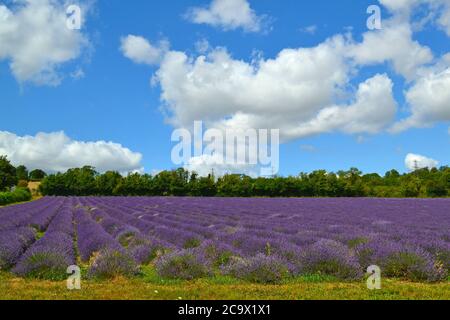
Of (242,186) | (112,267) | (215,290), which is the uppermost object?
(242,186)

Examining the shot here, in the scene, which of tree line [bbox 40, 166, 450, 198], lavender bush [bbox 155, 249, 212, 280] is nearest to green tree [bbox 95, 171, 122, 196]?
tree line [bbox 40, 166, 450, 198]

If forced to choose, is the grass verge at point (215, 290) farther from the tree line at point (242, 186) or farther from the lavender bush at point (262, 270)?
the tree line at point (242, 186)

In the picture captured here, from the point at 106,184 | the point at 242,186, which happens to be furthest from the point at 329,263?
the point at 106,184

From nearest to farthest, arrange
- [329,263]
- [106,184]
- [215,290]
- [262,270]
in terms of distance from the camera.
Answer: [215,290], [262,270], [329,263], [106,184]

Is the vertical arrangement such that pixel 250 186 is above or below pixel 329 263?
above

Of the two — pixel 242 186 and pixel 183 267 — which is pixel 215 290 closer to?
pixel 183 267

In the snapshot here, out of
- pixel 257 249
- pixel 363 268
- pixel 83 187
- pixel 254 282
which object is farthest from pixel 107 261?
pixel 83 187

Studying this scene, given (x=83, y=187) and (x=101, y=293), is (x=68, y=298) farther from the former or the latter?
(x=83, y=187)

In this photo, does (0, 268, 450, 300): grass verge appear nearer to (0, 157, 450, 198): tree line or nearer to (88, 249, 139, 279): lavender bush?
(88, 249, 139, 279): lavender bush

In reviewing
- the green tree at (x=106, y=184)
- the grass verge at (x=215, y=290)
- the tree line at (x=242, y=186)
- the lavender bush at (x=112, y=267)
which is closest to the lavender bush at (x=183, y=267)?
the grass verge at (x=215, y=290)

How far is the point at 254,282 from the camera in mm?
7043

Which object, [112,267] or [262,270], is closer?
[262,270]
